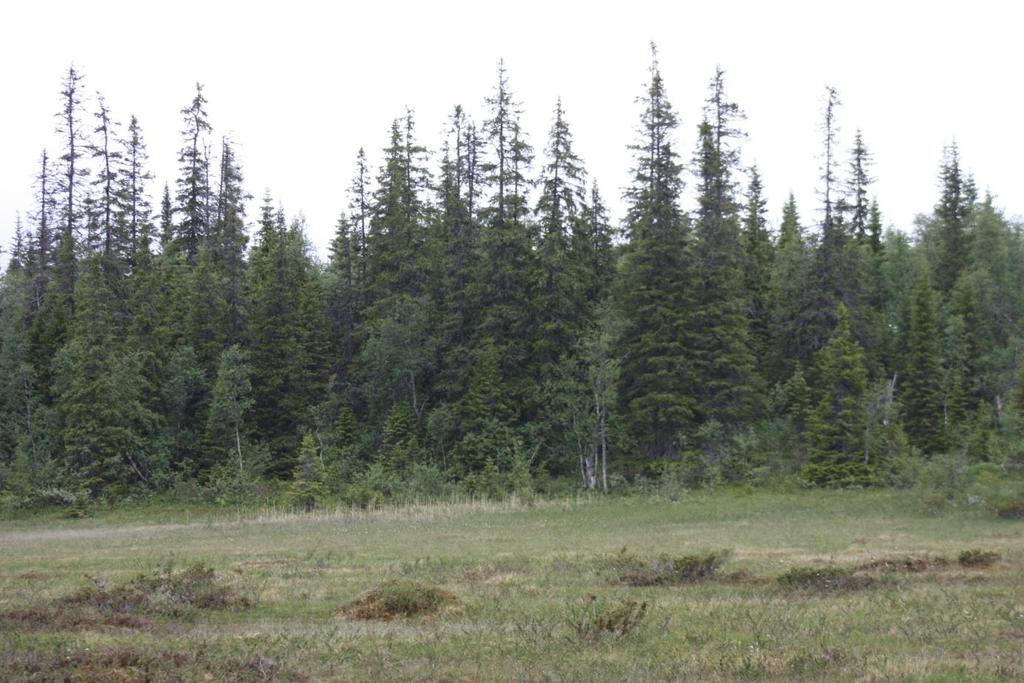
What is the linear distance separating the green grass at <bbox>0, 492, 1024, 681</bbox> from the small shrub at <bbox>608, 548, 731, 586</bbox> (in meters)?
0.31

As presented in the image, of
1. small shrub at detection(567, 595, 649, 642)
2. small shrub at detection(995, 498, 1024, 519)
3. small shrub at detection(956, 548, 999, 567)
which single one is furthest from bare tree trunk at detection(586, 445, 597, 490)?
small shrub at detection(567, 595, 649, 642)

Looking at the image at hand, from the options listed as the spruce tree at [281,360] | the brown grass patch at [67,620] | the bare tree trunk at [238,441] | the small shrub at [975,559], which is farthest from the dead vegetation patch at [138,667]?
the spruce tree at [281,360]

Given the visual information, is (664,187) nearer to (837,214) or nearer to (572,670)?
(837,214)

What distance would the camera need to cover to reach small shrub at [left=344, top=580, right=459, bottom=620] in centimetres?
1286

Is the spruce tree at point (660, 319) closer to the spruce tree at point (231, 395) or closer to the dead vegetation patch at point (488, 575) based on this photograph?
the spruce tree at point (231, 395)

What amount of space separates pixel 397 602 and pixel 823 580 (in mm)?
6805

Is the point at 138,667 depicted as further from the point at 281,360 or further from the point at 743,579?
the point at 281,360

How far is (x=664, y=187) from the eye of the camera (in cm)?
4547

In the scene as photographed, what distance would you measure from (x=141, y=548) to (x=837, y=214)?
129 ft

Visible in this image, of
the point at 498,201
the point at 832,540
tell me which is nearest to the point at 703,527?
the point at 832,540

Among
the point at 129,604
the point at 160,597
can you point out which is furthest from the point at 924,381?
the point at 129,604

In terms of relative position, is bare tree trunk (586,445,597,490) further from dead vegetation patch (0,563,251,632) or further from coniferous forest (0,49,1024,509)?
dead vegetation patch (0,563,251,632)

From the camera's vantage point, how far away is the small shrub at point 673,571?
50.7 feet

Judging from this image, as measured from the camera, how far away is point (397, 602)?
13.0m
